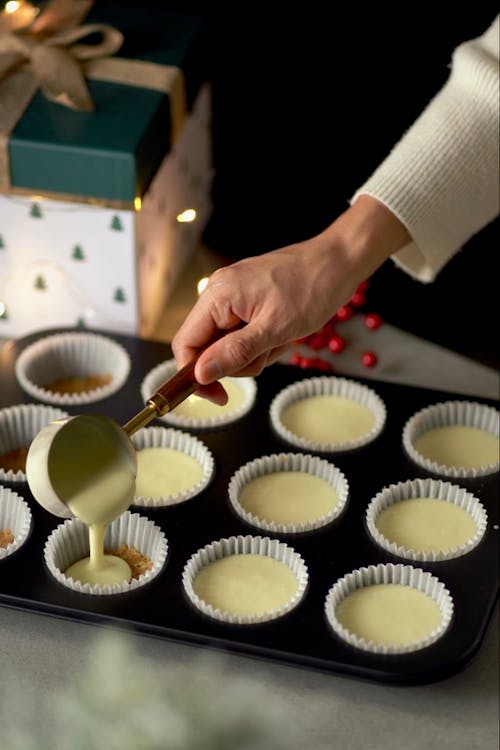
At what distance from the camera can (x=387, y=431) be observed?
66.1 inches

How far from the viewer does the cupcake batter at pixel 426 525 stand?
1533 mm

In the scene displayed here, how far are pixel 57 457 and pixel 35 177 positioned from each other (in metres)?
0.50

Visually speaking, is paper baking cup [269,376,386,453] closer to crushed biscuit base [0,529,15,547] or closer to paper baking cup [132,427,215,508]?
paper baking cup [132,427,215,508]

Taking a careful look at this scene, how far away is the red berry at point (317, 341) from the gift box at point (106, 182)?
0.23 metres

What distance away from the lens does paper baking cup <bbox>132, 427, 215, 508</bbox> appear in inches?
61.1

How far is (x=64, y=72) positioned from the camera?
177cm

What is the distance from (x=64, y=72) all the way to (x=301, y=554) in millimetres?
737

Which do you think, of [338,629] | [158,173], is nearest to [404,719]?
[338,629]

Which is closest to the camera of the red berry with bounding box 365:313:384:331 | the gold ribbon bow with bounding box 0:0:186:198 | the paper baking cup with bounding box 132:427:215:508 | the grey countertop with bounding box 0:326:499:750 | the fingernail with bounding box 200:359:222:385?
the grey countertop with bounding box 0:326:499:750

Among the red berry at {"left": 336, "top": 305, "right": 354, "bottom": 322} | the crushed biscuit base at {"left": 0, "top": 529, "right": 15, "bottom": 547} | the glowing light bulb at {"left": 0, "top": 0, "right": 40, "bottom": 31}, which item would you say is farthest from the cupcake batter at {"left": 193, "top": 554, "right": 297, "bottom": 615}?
the glowing light bulb at {"left": 0, "top": 0, "right": 40, "bottom": 31}

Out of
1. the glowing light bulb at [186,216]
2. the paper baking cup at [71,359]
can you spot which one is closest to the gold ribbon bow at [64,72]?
the glowing light bulb at [186,216]

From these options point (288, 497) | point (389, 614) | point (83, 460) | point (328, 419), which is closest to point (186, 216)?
point (328, 419)

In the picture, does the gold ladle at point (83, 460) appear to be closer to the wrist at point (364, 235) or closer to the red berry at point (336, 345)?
the wrist at point (364, 235)

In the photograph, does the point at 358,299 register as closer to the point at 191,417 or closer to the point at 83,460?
the point at 191,417
